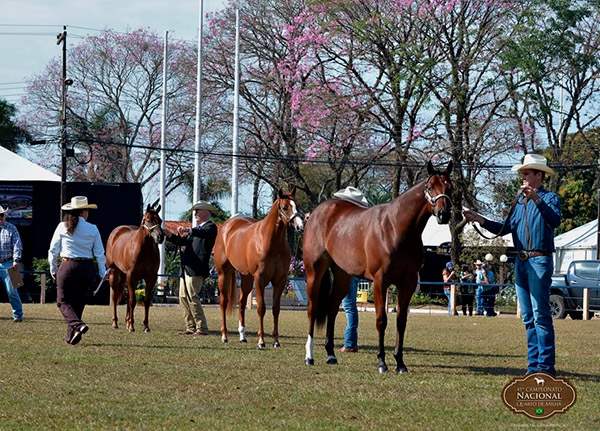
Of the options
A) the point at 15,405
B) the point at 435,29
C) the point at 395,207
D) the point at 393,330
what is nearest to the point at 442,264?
the point at 435,29

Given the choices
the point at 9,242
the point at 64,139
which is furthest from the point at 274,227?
the point at 64,139

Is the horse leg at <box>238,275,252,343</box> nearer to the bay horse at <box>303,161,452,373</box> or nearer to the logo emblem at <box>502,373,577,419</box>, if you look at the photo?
the bay horse at <box>303,161,452,373</box>

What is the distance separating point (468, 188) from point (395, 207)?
29963mm

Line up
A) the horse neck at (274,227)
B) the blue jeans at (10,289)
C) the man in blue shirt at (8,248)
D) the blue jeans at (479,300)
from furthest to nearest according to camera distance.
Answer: the blue jeans at (479,300)
the blue jeans at (10,289)
the man in blue shirt at (8,248)
the horse neck at (274,227)

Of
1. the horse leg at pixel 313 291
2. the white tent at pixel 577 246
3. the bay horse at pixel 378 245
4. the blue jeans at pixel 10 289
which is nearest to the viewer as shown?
the bay horse at pixel 378 245

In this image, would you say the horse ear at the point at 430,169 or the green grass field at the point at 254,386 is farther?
the horse ear at the point at 430,169

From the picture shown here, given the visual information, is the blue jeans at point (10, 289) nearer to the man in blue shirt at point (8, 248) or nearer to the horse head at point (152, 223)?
the man in blue shirt at point (8, 248)

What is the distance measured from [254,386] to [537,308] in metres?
2.83

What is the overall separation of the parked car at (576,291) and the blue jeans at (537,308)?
21.3 metres

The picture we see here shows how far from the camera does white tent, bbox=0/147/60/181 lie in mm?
37625

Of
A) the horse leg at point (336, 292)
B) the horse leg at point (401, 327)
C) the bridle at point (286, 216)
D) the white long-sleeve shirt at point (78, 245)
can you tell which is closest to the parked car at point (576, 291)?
the bridle at point (286, 216)

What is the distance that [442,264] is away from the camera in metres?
53.5

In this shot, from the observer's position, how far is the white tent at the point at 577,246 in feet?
151

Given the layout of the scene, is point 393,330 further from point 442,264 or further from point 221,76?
point 442,264
